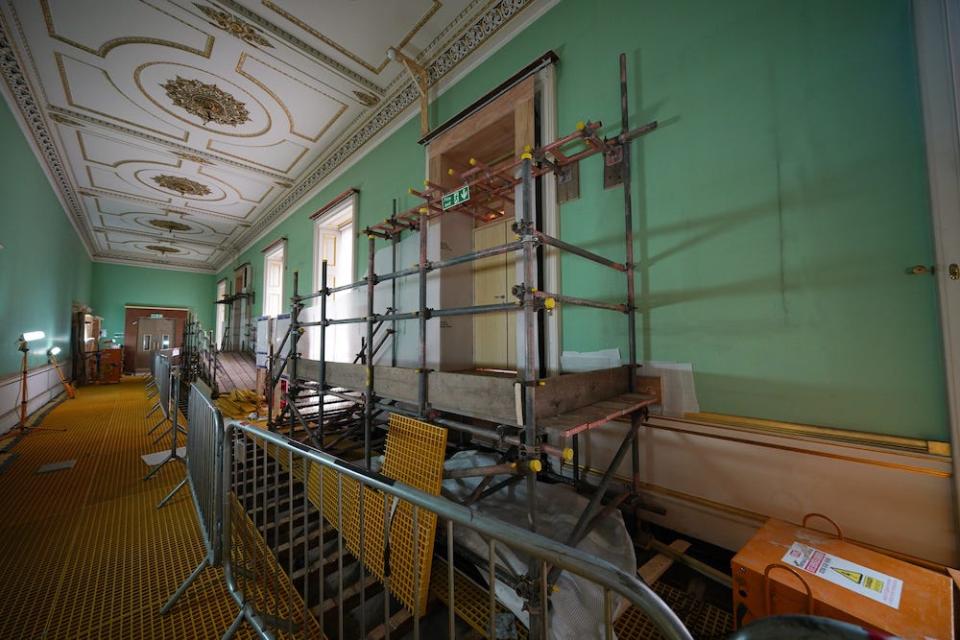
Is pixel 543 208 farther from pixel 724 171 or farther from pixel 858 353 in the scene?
pixel 858 353

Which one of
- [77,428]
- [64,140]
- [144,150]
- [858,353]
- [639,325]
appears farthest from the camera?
[144,150]

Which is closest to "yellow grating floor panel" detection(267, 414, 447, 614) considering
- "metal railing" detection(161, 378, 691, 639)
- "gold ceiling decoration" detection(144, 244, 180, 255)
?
"metal railing" detection(161, 378, 691, 639)

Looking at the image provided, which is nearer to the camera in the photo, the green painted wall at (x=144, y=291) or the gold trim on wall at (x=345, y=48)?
the gold trim on wall at (x=345, y=48)

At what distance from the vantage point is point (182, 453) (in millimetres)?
Answer: 4512

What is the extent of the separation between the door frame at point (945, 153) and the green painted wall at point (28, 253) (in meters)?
9.97

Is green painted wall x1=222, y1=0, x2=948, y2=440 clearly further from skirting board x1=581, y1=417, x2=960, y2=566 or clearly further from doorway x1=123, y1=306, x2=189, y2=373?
doorway x1=123, y1=306, x2=189, y2=373

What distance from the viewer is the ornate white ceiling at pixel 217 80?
4078 millimetres

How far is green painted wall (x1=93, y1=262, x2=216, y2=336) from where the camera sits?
574 inches

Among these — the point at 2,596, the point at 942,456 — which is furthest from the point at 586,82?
the point at 2,596

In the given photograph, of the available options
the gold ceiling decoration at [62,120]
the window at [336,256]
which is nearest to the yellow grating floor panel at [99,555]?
the window at [336,256]

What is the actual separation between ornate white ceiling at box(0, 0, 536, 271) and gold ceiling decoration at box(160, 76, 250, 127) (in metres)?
0.02

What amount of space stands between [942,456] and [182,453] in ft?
22.9

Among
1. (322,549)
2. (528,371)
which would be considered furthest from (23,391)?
(528,371)

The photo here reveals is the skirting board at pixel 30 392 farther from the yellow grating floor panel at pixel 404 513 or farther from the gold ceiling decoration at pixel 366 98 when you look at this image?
the gold ceiling decoration at pixel 366 98
